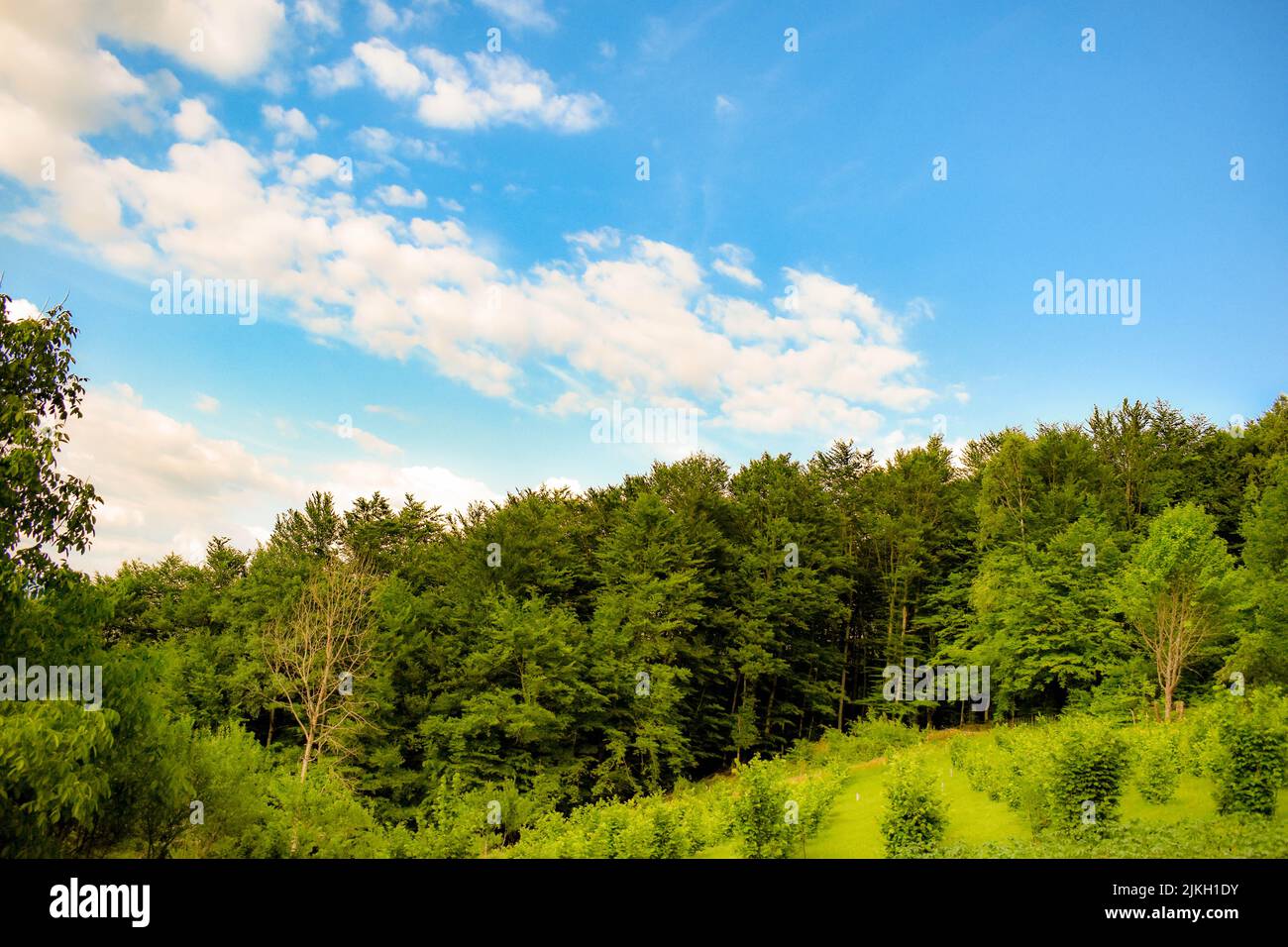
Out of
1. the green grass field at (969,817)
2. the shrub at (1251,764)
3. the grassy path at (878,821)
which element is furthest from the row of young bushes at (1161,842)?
the grassy path at (878,821)

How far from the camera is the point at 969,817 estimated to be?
19.1 m

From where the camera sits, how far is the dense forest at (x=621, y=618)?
1566cm

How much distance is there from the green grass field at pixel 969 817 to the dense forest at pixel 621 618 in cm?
1209

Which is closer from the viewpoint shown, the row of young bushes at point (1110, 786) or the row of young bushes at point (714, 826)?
the row of young bushes at point (1110, 786)

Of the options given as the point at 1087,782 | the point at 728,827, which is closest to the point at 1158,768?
the point at 1087,782

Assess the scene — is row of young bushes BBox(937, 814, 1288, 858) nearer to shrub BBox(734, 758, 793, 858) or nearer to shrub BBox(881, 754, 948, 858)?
shrub BBox(881, 754, 948, 858)

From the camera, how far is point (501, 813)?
3122 cm

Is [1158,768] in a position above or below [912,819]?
above

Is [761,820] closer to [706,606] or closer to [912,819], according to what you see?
[912,819]

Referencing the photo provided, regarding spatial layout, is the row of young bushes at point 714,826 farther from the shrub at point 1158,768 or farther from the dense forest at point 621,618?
the shrub at point 1158,768

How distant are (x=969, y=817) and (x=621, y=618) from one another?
2645 centimetres
